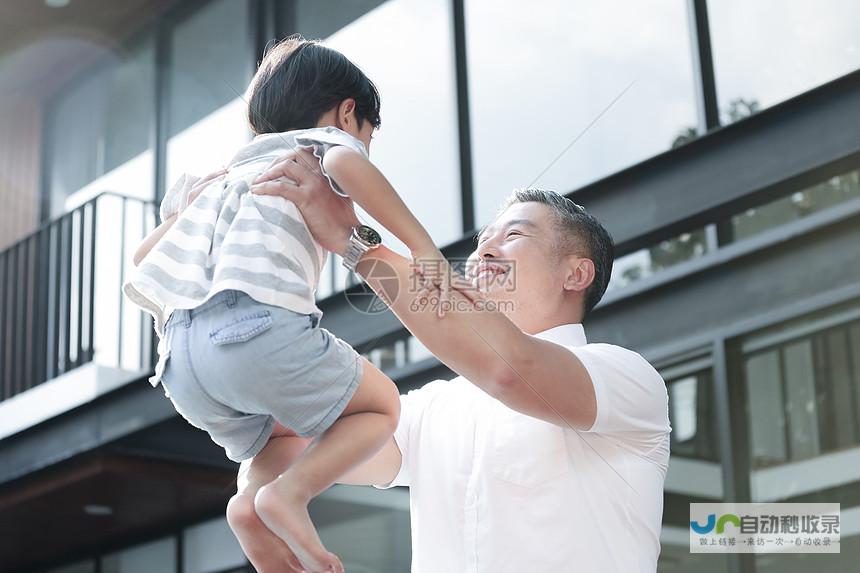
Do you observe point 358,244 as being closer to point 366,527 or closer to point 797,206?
point 797,206

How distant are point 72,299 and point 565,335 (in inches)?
178

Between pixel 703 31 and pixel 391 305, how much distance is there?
249 centimetres

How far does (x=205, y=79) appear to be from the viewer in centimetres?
646

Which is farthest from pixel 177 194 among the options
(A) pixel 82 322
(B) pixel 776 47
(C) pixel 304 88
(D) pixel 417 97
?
(A) pixel 82 322

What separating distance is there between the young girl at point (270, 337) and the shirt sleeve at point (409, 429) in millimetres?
297

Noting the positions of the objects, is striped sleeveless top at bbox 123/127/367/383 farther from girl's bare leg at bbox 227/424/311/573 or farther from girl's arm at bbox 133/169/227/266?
girl's bare leg at bbox 227/424/311/573

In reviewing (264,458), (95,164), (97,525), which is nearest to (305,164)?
(264,458)

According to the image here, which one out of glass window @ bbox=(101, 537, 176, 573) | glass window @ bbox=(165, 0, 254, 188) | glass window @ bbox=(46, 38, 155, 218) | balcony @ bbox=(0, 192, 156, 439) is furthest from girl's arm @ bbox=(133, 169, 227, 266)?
glass window @ bbox=(101, 537, 176, 573)

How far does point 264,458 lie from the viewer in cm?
151

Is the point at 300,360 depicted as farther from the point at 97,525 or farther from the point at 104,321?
the point at 97,525

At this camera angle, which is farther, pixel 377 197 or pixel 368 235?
pixel 368 235

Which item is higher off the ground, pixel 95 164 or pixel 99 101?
pixel 99 101

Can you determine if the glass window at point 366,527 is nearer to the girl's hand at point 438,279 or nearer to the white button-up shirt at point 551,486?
the white button-up shirt at point 551,486

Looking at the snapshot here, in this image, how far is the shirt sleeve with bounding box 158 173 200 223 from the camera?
5.08ft
